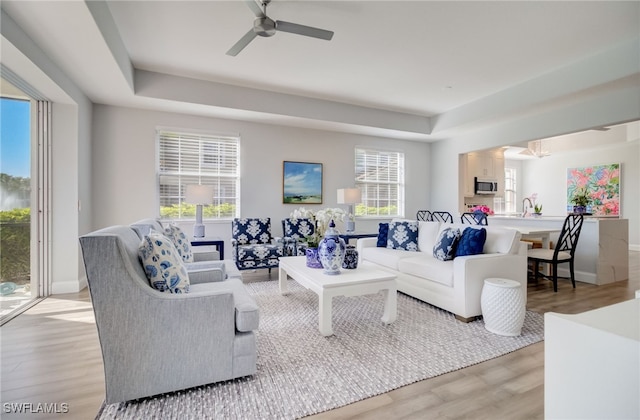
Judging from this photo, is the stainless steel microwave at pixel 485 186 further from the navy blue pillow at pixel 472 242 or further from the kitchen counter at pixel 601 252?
the navy blue pillow at pixel 472 242

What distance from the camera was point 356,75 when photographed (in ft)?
13.5

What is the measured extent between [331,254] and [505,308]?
154 centimetres

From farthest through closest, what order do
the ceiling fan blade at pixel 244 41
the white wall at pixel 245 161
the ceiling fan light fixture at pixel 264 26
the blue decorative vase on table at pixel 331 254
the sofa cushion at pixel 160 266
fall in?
1. the white wall at pixel 245 161
2. the blue decorative vase on table at pixel 331 254
3. the ceiling fan blade at pixel 244 41
4. the ceiling fan light fixture at pixel 264 26
5. the sofa cushion at pixel 160 266

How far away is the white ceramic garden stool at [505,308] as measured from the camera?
2.53 metres

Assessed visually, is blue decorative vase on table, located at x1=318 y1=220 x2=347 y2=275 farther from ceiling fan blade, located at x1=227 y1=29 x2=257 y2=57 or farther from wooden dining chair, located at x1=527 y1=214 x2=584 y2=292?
wooden dining chair, located at x1=527 y1=214 x2=584 y2=292

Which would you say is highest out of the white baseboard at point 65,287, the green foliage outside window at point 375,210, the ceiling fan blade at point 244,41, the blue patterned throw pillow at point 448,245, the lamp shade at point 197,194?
the ceiling fan blade at point 244,41

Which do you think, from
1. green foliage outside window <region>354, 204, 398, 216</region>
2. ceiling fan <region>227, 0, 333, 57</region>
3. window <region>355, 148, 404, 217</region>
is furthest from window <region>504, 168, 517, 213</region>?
ceiling fan <region>227, 0, 333, 57</region>

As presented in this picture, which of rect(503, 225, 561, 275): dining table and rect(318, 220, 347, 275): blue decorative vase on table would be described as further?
rect(503, 225, 561, 275): dining table

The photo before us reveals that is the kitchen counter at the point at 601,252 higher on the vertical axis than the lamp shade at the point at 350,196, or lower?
lower

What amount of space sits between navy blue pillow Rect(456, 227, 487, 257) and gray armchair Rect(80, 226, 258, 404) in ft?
7.37

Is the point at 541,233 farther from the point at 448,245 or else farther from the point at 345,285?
the point at 345,285

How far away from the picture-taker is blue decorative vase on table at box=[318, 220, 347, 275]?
2.78 m

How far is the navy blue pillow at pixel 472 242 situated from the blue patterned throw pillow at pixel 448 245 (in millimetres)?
66

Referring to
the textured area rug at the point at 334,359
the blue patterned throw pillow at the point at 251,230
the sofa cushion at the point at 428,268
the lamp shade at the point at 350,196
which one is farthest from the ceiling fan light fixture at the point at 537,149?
the blue patterned throw pillow at the point at 251,230
